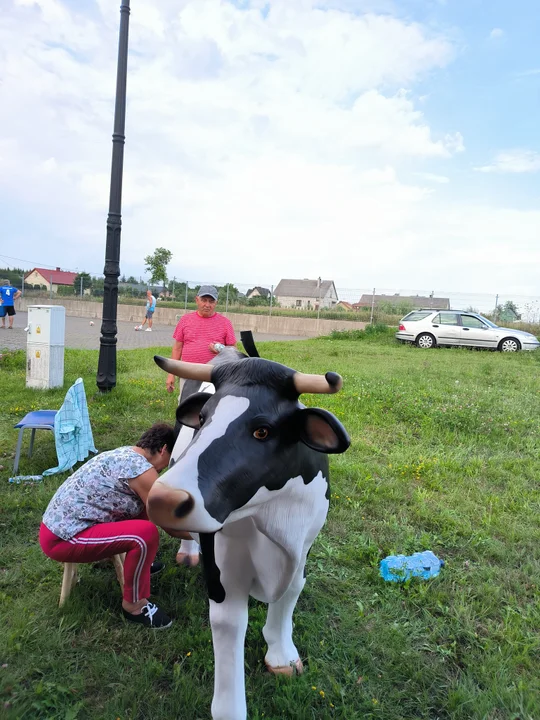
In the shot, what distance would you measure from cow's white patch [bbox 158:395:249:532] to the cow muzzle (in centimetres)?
2

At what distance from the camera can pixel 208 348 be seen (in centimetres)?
423

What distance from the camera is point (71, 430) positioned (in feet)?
13.7

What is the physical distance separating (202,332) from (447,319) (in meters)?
12.6

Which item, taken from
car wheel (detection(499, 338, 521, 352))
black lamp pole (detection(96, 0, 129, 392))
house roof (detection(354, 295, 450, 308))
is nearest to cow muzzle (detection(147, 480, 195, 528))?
black lamp pole (detection(96, 0, 129, 392))

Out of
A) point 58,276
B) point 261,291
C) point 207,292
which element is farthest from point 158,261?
point 207,292

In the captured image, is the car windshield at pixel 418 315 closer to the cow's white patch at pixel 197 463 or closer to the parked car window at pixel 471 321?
the parked car window at pixel 471 321

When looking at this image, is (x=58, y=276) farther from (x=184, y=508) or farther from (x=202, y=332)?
(x=184, y=508)

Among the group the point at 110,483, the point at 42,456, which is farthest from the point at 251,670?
the point at 42,456

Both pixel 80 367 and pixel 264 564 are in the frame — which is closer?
pixel 264 564

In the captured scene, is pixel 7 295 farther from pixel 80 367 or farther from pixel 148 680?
pixel 148 680

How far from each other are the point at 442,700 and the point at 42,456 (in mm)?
3807

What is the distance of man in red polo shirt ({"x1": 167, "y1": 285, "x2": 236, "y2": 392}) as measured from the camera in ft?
13.9

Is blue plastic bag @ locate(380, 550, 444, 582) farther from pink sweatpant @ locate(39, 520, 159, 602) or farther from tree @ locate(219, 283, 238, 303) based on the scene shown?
tree @ locate(219, 283, 238, 303)

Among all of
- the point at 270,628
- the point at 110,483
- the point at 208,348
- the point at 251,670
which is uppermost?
the point at 208,348
